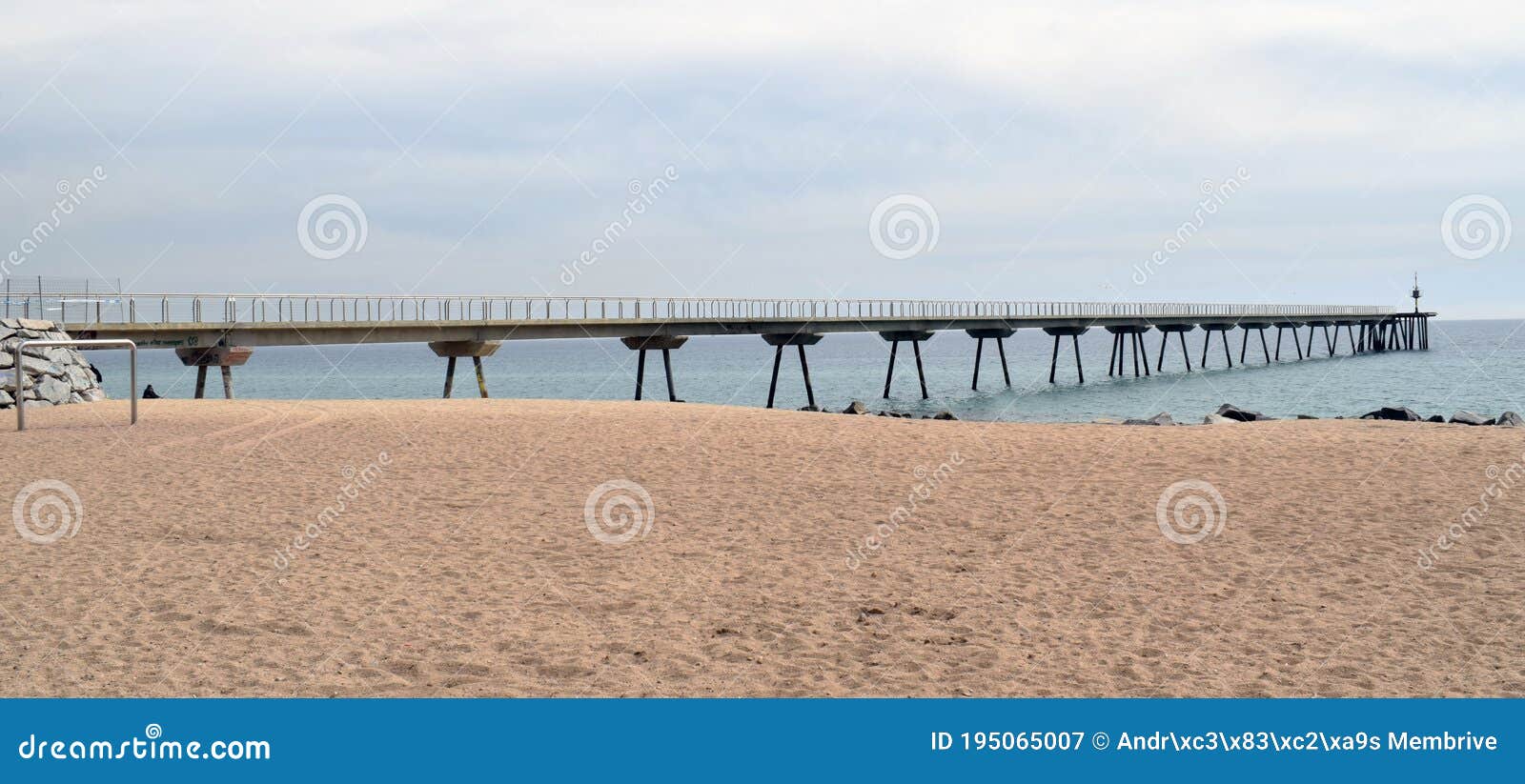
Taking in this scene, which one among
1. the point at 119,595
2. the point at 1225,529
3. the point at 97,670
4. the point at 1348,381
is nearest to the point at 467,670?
the point at 97,670

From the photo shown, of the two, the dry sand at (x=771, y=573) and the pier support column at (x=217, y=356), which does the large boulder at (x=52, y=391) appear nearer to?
the dry sand at (x=771, y=573)

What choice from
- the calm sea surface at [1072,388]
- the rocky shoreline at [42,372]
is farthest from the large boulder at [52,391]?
the calm sea surface at [1072,388]

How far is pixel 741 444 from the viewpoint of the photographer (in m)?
17.3

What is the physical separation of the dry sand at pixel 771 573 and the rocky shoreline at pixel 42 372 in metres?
7.09

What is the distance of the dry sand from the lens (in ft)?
22.8

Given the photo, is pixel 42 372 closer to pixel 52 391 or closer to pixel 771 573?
pixel 52 391

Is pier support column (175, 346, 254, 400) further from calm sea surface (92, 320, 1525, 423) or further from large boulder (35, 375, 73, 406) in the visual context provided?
calm sea surface (92, 320, 1525, 423)

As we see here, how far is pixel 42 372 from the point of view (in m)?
23.5

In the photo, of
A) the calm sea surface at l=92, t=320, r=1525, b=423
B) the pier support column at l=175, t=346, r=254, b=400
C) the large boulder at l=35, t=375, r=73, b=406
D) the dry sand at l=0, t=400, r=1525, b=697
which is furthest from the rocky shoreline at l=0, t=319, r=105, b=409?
the calm sea surface at l=92, t=320, r=1525, b=423

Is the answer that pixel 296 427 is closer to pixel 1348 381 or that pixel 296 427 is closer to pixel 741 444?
pixel 741 444

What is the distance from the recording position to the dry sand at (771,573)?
694cm

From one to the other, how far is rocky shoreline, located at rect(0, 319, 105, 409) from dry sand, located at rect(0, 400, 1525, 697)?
709cm

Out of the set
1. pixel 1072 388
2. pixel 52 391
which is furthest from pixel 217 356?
pixel 1072 388

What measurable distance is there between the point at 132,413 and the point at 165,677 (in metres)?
15.9
